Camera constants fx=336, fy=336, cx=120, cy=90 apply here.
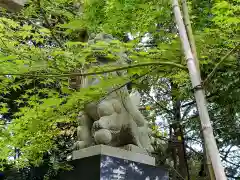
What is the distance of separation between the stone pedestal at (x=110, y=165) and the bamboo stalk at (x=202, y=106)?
204cm

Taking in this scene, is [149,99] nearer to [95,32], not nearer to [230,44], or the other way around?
[95,32]

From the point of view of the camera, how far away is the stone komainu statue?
11.3 feet

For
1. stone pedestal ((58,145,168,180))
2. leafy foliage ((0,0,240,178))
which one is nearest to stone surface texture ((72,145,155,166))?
stone pedestal ((58,145,168,180))

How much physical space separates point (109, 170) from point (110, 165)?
0.05 m

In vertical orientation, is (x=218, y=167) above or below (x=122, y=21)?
below

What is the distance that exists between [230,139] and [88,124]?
4530 mm

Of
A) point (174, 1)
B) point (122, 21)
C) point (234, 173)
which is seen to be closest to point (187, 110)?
point (234, 173)

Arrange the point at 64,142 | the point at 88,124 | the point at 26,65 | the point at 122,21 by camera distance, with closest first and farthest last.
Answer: the point at 26,65 < the point at 122,21 < the point at 88,124 < the point at 64,142

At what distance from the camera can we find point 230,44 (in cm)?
257

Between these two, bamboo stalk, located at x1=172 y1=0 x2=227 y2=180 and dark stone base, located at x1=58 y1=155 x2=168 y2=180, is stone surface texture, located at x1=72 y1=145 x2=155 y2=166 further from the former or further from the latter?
bamboo stalk, located at x1=172 y1=0 x2=227 y2=180

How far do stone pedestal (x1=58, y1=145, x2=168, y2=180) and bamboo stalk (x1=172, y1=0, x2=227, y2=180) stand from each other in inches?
80.4

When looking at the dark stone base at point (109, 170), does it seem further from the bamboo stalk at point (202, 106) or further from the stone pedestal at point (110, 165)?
the bamboo stalk at point (202, 106)

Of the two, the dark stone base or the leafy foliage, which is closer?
the leafy foliage

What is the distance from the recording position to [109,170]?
3.30 metres
